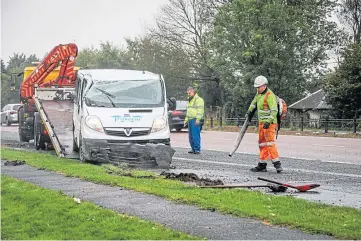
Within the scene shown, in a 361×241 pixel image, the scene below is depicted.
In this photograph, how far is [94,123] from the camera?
15805 millimetres

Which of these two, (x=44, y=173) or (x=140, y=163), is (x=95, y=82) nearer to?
(x=140, y=163)

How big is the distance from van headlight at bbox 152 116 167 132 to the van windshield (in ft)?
1.43

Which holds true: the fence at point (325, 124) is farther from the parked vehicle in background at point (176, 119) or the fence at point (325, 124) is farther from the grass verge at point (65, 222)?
the grass verge at point (65, 222)

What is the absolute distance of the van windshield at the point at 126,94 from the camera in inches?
642

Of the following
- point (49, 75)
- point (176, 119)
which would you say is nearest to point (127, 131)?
point (49, 75)

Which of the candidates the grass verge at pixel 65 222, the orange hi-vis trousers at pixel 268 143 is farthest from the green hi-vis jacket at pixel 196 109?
the grass verge at pixel 65 222

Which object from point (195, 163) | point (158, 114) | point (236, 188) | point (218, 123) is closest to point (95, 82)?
point (158, 114)

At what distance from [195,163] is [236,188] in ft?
18.7

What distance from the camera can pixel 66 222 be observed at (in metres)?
7.85

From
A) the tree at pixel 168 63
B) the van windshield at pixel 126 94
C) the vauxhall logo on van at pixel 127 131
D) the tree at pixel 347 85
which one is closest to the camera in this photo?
the vauxhall logo on van at pixel 127 131

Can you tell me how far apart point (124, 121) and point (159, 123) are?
866mm

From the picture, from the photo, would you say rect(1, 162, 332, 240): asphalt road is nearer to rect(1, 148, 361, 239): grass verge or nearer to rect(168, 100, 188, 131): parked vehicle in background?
rect(1, 148, 361, 239): grass verge

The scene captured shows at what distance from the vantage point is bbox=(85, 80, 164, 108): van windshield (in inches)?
642

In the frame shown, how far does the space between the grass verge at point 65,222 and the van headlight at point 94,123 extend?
5.82 metres
